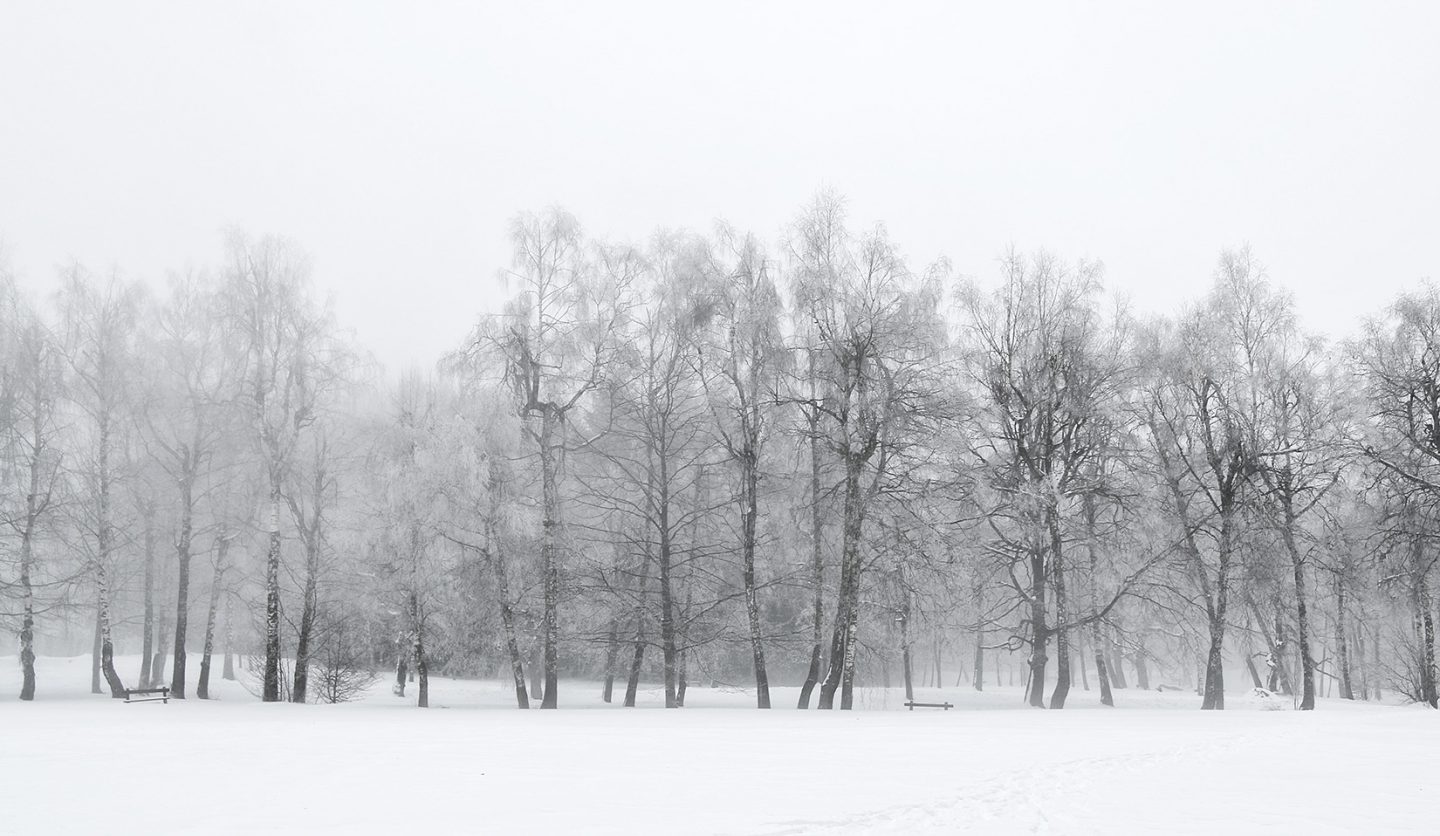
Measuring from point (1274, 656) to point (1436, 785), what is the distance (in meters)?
20.5

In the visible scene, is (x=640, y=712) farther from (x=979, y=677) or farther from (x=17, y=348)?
(x=979, y=677)

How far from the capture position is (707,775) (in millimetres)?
11312

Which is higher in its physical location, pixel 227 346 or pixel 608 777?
pixel 227 346

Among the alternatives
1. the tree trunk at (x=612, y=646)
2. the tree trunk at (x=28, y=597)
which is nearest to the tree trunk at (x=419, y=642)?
the tree trunk at (x=612, y=646)

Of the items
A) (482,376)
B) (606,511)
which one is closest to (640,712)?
(606,511)

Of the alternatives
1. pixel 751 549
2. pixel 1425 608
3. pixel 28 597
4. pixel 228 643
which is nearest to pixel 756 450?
pixel 751 549

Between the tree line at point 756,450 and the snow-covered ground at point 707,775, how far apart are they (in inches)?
258

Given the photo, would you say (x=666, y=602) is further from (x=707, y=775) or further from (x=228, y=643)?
(x=228, y=643)

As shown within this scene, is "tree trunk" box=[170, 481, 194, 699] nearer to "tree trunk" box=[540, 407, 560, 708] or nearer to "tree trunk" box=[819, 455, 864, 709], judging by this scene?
"tree trunk" box=[540, 407, 560, 708]

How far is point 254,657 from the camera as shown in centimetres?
4159

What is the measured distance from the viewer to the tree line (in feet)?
84.1

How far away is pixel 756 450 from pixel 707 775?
15563mm

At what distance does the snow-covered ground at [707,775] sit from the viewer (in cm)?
860

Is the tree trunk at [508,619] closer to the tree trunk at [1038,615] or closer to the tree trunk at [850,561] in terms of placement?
the tree trunk at [850,561]
